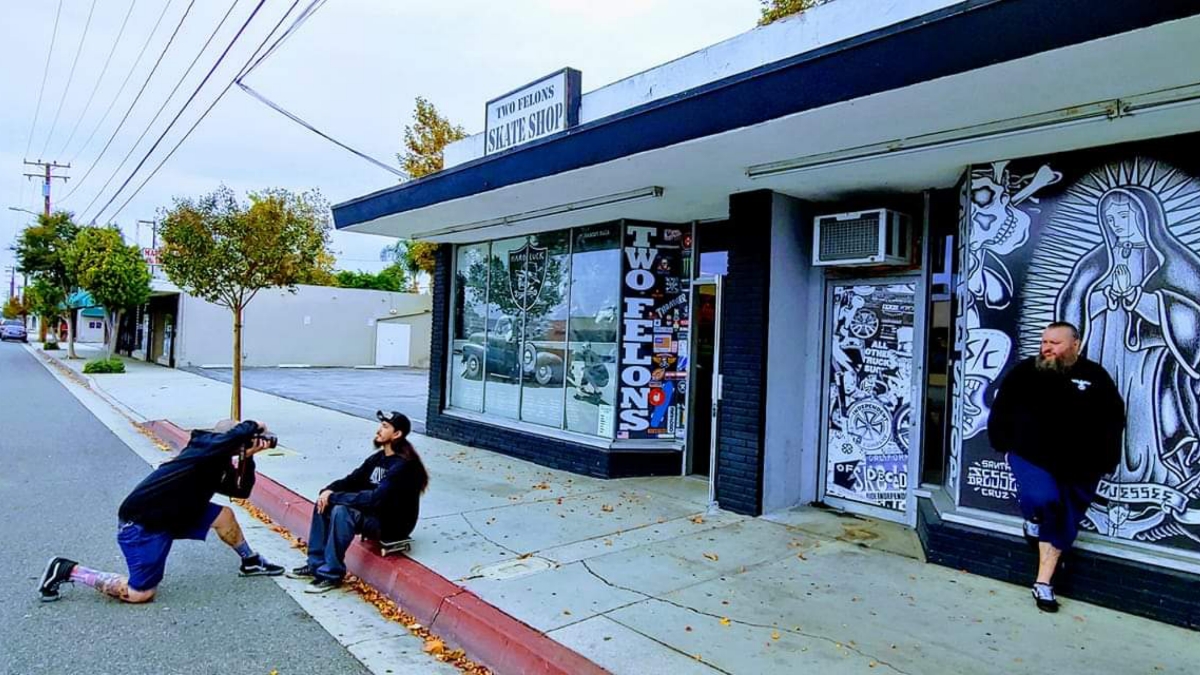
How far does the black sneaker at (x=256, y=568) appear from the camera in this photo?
493 cm

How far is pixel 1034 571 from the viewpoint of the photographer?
14.9ft

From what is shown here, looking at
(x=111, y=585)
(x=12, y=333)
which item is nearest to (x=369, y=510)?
(x=111, y=585)

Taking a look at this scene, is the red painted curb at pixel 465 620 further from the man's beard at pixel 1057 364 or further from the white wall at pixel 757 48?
the white wall at pixel 757 48

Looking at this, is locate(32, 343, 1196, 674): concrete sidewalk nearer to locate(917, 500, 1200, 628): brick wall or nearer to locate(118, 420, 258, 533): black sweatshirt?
locate(917, 500, 1200, 628): brick wall

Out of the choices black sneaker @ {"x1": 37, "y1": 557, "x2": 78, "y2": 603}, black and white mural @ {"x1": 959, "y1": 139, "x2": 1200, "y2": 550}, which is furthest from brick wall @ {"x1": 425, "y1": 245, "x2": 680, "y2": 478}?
black sneaker @ {"x1": 37, "y1": 557, "x2": 78, "y2": 603}

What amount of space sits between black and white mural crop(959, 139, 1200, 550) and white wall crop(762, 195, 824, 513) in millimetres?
1661

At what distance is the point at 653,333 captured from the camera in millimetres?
8180

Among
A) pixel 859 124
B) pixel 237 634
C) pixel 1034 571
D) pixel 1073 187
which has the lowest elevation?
pixel 237 634

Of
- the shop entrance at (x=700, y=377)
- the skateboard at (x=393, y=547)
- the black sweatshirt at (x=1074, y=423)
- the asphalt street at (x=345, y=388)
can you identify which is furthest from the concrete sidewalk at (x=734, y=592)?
the asphalt street at (x=345, y=388)

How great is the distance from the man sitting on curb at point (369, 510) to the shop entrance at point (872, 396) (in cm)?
387

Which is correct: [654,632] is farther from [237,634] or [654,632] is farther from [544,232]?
[544,232]

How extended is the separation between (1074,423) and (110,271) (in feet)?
88.0

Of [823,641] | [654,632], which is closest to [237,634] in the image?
[654,632]

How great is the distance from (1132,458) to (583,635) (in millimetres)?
3576
